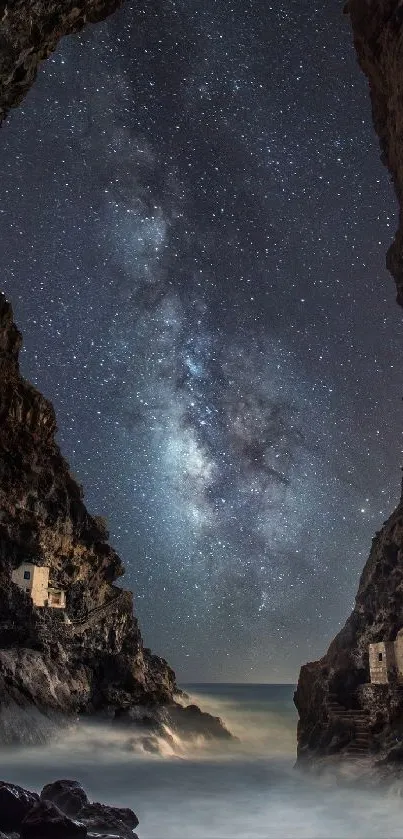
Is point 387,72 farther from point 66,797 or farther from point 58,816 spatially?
point 58,816

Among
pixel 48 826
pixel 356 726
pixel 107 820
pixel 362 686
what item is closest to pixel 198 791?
pixel 356 726

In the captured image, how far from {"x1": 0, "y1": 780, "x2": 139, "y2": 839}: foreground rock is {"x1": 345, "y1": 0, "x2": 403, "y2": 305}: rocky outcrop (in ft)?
101

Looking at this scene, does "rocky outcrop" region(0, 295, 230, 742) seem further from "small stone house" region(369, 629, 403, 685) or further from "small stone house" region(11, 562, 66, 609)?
"small stone house" region(369, 629, 403, 685)

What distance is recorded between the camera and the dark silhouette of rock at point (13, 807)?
10.0 m

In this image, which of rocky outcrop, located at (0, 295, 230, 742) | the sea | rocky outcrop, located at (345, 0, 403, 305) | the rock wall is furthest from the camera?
the rock wall

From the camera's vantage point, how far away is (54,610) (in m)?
38.2

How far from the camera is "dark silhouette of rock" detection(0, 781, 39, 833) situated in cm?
1001

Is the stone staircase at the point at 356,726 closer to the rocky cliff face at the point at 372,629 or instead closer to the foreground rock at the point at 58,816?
the rocky cliff face at the point at 372,629

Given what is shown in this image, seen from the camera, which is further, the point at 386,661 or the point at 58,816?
the point at 386,661

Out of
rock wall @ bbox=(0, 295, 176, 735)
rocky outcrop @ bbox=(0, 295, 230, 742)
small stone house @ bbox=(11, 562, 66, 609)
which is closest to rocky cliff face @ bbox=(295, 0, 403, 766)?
rocky outcrop @ bbox=(0, 295, 230, 742)

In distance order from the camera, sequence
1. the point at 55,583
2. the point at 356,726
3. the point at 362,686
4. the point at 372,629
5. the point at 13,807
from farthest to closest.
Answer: the point at 55,583, the point at 372,629, the point at 362,686, the point at 356,726, the point at 13,807

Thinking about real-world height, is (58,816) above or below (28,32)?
below

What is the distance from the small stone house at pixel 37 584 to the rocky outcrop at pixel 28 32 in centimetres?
2713

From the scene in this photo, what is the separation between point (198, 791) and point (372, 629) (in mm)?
10944
